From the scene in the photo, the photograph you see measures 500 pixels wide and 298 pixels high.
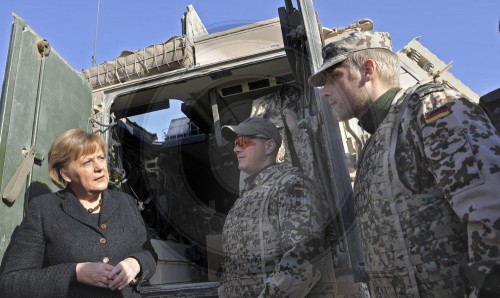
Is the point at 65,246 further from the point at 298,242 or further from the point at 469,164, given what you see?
the point at 469,164

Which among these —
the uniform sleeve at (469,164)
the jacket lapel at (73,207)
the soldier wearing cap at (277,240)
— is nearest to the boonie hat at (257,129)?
the soldier wearing cap at (277,240)

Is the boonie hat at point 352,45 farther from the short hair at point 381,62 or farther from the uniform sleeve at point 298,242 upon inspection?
the uniform sleeve at point 298,242

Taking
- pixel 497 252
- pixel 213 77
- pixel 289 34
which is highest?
pixel 213 77

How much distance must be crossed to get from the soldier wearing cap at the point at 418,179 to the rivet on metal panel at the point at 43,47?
2.16 m

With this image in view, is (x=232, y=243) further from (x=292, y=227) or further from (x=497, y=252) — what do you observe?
(x=497, y=252)

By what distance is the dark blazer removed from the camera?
1.59m

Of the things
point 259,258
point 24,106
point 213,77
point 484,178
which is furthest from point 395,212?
point 213,77

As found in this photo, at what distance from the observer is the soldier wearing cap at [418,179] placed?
105 centimetres

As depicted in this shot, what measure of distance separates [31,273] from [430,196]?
1.57m

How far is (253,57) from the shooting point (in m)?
3.59

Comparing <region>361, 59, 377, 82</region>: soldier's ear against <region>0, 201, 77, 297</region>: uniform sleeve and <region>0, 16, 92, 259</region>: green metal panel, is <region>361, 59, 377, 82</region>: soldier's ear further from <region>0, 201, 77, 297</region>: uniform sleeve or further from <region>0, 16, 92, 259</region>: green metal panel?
<region>0, 16, 92, 259</region>: green metal panel

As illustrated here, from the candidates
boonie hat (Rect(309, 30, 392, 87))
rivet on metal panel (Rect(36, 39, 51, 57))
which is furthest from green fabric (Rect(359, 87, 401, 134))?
rivet on metal panel (Rect(36, 39, 51, 57))

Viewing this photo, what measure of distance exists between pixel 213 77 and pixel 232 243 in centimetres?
208

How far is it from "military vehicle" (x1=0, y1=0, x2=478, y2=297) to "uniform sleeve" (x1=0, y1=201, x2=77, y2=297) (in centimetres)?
72
